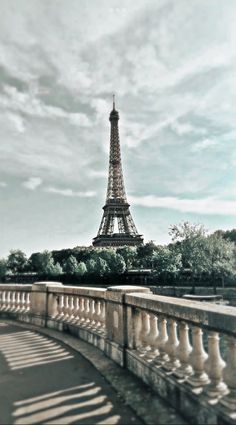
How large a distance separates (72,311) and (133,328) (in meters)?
3.87

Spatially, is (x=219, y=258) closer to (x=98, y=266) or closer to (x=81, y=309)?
(x=98, y=266)

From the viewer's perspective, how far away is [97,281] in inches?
2291

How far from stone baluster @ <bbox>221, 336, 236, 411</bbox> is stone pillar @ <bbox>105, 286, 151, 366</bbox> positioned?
2.42m

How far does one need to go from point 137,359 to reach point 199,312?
6.02 ft

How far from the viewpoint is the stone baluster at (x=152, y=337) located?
499cm

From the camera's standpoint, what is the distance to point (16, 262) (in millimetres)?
102312

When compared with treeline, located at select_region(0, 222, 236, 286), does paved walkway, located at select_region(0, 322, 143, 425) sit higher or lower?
lower

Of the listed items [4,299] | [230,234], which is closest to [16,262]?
[230,234]

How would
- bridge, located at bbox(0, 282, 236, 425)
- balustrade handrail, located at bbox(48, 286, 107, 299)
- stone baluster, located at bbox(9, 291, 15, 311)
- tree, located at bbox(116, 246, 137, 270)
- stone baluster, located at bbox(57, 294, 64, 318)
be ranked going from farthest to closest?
tree, located at bbox(116, 246, 137, 270) → stone baluster, located at bbox(9, 291, 15, 311) → stone baluster, located at bbox(57, 294, 64, 318) → balustrade handrail, located at bbox(48, 286, 107, 299) → bridge, located at bbox(0, 282, 236, 425)

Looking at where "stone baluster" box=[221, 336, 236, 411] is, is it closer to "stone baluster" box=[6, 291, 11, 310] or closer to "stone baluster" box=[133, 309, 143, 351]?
"stone baluster" box=[133, 309, 143, 351]

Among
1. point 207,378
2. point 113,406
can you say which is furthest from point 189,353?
point 113,406

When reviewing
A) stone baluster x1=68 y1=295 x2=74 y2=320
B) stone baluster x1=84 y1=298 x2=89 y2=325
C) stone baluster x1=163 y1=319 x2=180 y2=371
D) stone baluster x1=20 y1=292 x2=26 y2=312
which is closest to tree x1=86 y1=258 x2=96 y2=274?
stone baluster x1=20 y1=292 x2=26 y2=312

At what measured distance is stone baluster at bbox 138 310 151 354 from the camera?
5.28m

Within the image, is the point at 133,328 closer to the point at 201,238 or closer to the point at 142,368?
the point at 142,368
